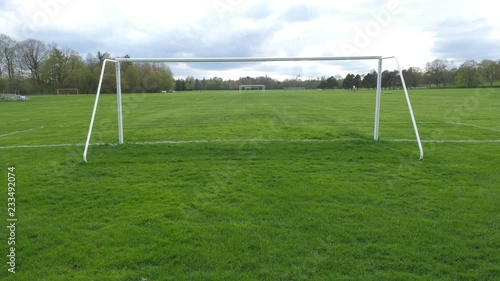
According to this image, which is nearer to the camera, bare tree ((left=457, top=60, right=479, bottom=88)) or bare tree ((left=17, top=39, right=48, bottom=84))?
bare tree ((left=17, top=39, right=48, bottom=84))

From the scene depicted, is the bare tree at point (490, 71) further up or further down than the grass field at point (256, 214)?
further up

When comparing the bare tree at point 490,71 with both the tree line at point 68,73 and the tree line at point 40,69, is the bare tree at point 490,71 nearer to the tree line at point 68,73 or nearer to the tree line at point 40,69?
the tree line at point 68,73

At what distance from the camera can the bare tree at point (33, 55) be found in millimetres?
69588

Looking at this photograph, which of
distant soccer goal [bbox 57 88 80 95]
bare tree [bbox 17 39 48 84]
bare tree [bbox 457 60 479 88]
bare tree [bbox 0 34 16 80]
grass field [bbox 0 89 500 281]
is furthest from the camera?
bare tree [bbox 457 60 479 88]

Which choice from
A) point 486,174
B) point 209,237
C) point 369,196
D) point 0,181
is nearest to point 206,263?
point 209,237

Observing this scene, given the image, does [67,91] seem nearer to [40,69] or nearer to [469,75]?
[40,69]

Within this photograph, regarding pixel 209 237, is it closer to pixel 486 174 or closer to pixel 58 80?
pixel 486 174

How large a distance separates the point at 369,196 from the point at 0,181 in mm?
6785

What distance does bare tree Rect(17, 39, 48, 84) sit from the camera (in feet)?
228

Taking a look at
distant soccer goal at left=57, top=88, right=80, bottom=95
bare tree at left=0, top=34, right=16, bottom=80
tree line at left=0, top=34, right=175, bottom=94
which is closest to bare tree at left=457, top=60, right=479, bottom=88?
tree line at left=0, top=34, right=175, bottom=94

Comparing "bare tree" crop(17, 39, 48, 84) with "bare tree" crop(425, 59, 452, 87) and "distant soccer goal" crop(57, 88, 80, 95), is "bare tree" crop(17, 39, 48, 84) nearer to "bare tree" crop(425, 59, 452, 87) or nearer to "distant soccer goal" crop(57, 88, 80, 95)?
"distant soccer goal" crop(57, 88, 80, 95)

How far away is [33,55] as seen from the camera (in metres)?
72.0

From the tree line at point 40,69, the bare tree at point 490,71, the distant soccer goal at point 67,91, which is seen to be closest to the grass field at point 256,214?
the tree line at point 40,69

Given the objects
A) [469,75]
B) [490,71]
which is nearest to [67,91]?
[469,75]
